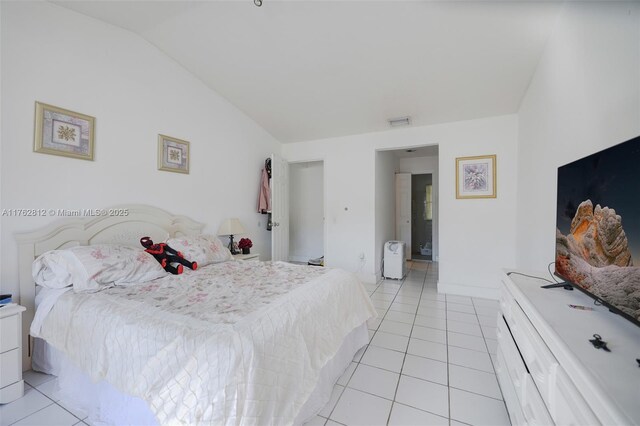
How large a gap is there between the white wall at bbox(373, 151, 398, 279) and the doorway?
1.21 m

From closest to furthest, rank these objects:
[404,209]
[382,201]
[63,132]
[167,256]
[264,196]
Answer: [63,132] → [167,256] → [264,196] → [382,201] → [404,209]

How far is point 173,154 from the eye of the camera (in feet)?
9.91

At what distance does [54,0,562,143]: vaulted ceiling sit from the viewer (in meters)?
2.15

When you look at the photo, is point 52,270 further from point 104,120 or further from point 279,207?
point 279,207

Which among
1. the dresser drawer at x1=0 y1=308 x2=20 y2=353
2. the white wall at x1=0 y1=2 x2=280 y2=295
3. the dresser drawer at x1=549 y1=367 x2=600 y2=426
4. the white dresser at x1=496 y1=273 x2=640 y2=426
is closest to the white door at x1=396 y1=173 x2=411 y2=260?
the white wall at x1=0 y1=2 x2=280 y2=295

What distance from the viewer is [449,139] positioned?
12.3 feet

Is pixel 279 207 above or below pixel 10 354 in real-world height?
above

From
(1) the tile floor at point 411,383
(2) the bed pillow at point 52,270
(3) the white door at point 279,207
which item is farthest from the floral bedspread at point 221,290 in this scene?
(3) the white door at point 279,207

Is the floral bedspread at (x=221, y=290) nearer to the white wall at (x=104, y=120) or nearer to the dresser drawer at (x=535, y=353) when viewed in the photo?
the white wall at (x=104, y=120)

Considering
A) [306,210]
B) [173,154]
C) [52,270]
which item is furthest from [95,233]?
[306,210]

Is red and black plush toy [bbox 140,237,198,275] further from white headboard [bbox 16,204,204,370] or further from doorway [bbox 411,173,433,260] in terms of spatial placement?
doorway [bbox 411,173,433,260]

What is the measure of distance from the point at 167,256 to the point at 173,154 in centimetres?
125

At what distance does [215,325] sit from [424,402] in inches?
54.2

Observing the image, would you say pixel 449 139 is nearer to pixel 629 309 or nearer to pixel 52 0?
pixel 629 309
